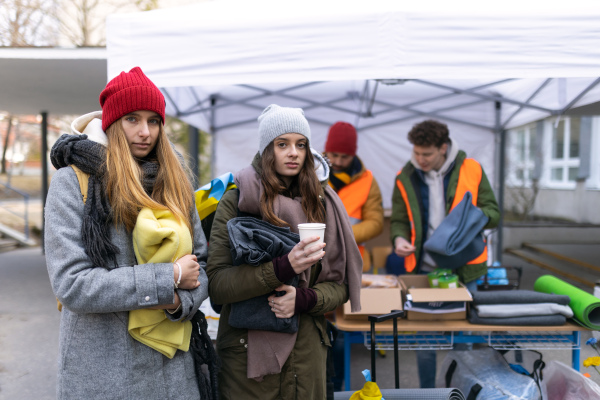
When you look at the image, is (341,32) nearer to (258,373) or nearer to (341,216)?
(341,216)

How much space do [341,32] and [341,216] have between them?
1183 mm

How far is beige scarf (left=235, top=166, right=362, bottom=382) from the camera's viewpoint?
1672 mm

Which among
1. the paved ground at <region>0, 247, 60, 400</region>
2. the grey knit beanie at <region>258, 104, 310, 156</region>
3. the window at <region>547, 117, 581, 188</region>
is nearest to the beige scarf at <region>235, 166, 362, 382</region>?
the grey knit beanie at <region>258, 104, 310, 156</region>

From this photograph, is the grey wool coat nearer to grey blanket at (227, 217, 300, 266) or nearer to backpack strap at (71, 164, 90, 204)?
backpack strap at (71, 164, 90, 204)

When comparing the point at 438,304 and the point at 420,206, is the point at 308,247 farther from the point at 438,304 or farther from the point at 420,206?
the point at 420,206

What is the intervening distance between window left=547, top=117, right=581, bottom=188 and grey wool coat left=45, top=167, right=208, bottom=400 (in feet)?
38.8

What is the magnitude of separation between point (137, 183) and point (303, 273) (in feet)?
2.21

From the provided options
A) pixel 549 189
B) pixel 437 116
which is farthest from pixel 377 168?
pixel 549 189

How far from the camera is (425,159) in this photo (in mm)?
2881

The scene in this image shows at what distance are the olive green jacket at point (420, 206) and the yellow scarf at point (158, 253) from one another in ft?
5.95

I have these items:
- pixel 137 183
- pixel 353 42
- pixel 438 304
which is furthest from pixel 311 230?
pixel 353 42

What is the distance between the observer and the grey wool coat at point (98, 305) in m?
1.33

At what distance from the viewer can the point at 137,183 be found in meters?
1.44

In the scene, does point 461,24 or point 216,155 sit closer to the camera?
point 461,24
